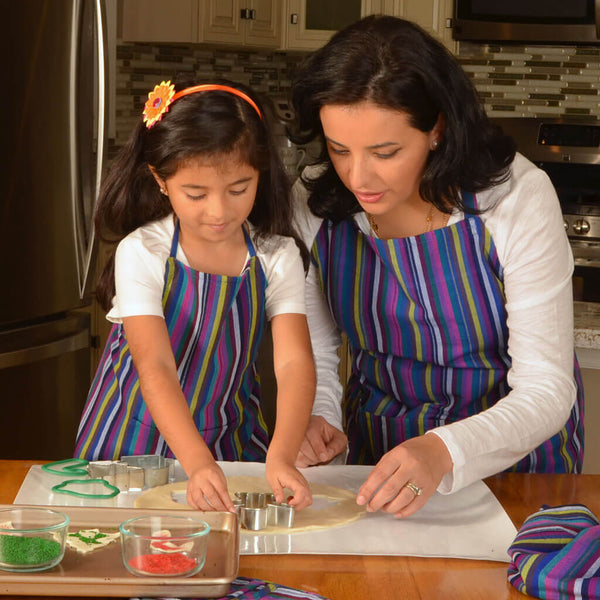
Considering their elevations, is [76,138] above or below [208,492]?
above

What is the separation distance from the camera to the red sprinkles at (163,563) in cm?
90

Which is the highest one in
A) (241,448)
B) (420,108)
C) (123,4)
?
(123,4)

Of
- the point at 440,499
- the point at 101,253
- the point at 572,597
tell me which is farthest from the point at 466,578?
the point at 101,253

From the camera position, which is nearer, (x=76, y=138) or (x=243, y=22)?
Result: (x=76, y=138)

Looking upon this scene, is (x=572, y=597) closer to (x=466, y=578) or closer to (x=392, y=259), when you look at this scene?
(x=466, y=578)

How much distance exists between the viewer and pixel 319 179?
1.59 m

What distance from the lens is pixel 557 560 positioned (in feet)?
3.07

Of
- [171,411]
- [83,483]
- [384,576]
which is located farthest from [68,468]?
[384,576]

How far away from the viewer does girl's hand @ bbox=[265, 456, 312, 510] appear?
1.14m

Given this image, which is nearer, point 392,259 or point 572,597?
point 572,597

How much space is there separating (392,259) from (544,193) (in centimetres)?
26

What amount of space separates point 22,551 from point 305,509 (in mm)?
388

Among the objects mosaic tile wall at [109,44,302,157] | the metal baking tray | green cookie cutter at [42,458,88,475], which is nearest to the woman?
the metal baking tray

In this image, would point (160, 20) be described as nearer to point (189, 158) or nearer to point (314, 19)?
point (314, 19)
